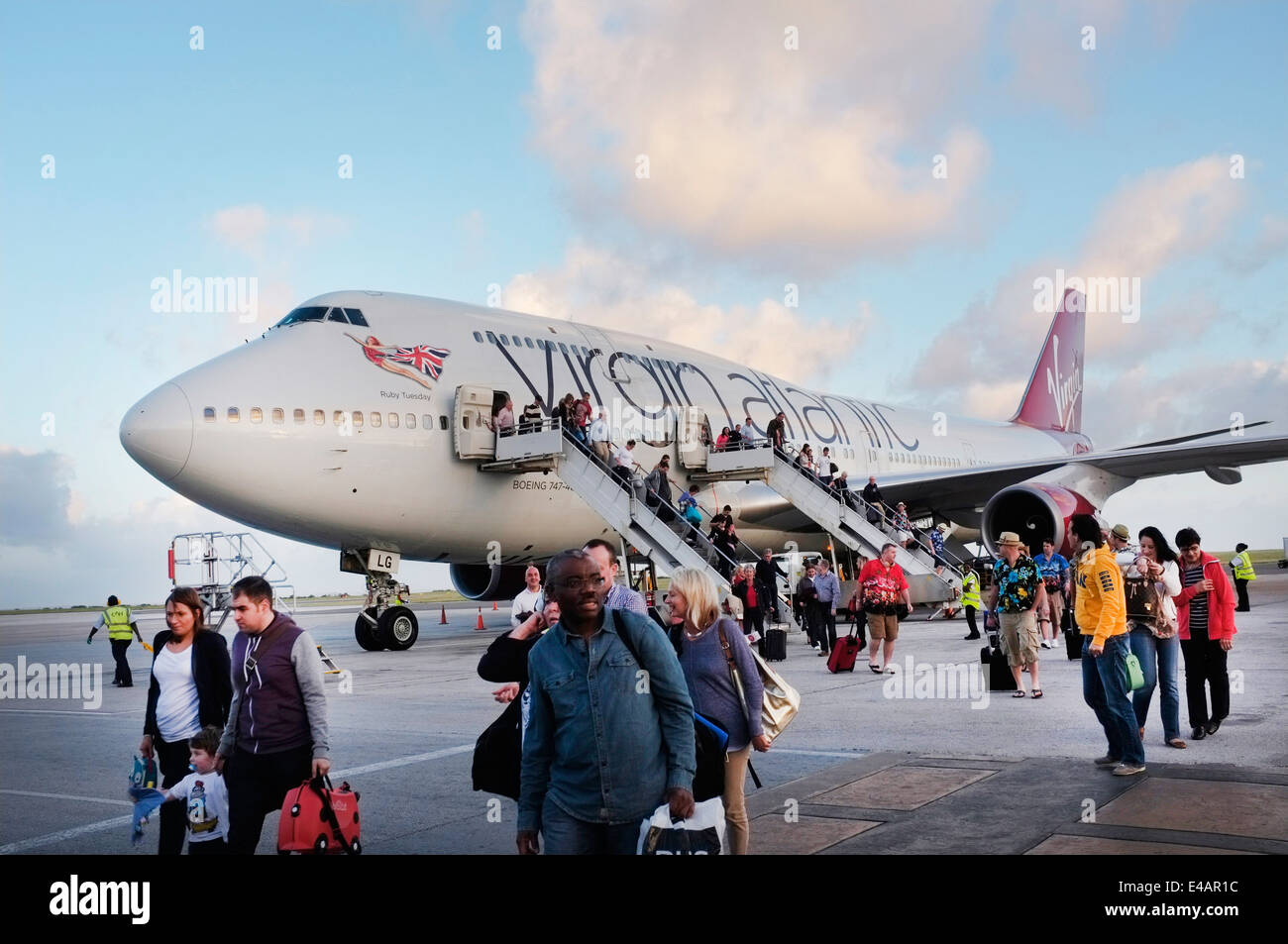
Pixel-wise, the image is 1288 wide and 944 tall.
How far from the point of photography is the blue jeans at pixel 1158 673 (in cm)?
673

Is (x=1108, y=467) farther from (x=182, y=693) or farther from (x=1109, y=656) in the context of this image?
(x=182, y=693)

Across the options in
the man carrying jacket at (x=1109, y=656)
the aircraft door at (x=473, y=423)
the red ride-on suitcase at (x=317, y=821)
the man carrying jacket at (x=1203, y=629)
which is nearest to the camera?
the red ride-on suitcase at (x=317, y=821)

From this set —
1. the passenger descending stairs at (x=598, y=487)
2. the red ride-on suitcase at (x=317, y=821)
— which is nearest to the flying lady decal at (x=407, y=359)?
the passenger descending stairs at (x=598, y=487)

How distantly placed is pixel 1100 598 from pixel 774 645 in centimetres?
717

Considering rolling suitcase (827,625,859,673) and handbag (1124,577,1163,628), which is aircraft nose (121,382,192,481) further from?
handbag (1124,577,1163,628)

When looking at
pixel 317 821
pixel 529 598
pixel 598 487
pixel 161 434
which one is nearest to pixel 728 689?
pixel 317 821

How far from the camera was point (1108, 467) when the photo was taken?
21.1 metres

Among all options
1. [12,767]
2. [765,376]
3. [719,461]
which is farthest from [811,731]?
[765,376]

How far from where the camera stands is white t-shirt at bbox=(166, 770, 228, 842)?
4.45 m

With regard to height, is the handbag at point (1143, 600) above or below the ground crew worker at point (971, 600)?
above

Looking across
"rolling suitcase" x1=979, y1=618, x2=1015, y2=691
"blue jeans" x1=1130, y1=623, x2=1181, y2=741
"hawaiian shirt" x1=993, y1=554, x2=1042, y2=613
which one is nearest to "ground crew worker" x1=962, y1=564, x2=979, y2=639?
"rolling suitcase" x1=979, y1=618, x2=1015, y2=691

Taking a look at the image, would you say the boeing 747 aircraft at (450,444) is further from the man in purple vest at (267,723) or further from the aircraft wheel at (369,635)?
the man in purple vest at (267,723)
